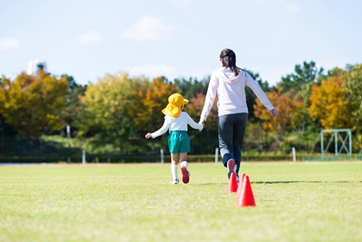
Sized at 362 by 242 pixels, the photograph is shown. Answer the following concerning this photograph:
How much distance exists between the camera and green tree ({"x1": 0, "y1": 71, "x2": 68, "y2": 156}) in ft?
158

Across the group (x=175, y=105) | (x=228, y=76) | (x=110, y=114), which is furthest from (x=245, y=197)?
(x=110, y=114)

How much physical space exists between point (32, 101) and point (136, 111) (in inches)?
372

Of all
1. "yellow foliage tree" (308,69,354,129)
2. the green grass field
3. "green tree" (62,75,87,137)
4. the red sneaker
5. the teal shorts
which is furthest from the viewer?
"green tree" (62,75,87,137)

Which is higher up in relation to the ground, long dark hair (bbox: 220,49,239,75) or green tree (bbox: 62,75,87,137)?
green tree (bbox: 62,75,87,137)

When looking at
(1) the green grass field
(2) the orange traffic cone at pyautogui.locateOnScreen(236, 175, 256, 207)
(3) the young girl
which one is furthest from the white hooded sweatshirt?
(2) the orange traffic cone at pyautogui.locateOnScreen(236, 175, 256, 207)

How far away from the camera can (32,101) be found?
158 ft

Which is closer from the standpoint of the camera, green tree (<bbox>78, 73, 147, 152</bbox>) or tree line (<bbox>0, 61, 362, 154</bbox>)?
tree line (<bbox>0, 61, 362, 154</bbox>)

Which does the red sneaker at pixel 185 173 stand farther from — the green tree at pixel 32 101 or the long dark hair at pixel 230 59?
the green tree at pixel 32 101

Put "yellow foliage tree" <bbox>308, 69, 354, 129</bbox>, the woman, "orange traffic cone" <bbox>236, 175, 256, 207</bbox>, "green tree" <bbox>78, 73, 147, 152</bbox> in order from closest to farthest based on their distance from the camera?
"orange traffic cone" <bbox>236, 175, 256, 207</bbox> → the woman → "yellow foliage tree" <bbox>308, 69, 354, 129</bbox> → "green tree" <bbox>78, 73, 147, 152</bbox>

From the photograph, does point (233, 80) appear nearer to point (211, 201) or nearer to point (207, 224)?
point (211, 201)

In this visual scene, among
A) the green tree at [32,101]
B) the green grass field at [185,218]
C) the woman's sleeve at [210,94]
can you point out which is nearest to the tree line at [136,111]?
the green tree at [32,101]

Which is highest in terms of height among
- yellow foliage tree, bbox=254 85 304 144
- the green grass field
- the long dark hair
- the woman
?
yellow foliage tree, bbox=254 85 304 144

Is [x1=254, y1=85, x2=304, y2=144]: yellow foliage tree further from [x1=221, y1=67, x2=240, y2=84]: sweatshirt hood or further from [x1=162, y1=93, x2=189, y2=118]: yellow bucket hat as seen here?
[x1=221, y1=67, x2=240, y2=84]: sweatshirt hood

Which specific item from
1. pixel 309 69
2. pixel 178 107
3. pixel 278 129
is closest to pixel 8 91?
pixel 278 129
